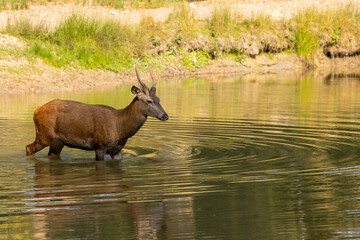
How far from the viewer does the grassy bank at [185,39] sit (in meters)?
27.7

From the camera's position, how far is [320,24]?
3672 centimetres

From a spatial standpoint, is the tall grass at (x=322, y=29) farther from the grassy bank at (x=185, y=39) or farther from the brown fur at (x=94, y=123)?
the brown fur at (x=94, y=123)

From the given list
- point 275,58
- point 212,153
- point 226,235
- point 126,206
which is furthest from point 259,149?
point 275,58

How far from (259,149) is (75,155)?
3.29 metres

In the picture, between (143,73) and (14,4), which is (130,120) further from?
(14,4)

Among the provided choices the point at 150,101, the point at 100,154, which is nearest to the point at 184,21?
the point at 150,101

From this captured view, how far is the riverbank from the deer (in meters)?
12.2

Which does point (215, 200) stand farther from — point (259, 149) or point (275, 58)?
point (275, 58)

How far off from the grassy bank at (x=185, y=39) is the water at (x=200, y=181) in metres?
8.73

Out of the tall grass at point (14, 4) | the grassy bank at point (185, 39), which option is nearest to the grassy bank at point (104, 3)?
the tall grass at point (14, 4)

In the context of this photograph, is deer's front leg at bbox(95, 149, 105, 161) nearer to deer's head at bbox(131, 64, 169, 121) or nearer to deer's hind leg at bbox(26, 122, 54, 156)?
deer's hind leg at bbox(26, 122, 54, 156)

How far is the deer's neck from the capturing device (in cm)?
1219

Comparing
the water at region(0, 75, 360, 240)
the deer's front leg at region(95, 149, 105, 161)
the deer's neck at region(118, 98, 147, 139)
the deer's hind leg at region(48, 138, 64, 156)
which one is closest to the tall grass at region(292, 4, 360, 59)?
the water at region(0, 75, 360, 240)

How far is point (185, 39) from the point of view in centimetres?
3281
